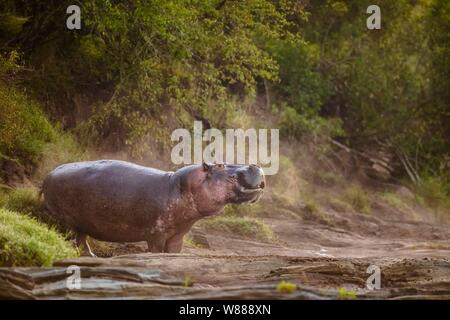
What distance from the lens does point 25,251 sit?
10219 millimetres

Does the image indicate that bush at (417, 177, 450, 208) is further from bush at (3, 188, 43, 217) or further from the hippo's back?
the hippo's back

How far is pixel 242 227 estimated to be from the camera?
1748cm

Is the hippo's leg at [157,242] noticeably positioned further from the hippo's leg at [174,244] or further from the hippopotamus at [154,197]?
the hippo's leg at [174,244]

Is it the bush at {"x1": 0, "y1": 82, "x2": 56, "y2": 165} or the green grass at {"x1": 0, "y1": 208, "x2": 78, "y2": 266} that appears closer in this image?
the green grass at {"x1": 0, "y1": 208, "x2": 78, "y2": 266}

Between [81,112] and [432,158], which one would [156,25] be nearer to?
[81,112]

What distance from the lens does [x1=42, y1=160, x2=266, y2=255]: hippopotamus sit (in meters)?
Answer: 12.1

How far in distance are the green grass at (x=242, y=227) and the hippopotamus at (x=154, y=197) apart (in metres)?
4.95

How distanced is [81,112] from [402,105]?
11.1 m

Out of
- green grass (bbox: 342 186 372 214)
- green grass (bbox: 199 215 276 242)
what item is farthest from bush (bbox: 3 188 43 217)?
green grass (bbox: 342 186 372 214)

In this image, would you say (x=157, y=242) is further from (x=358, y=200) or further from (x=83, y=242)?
(x=358, y=200)

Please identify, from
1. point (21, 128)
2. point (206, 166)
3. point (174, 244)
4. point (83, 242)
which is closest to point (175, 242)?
point (174, 244)

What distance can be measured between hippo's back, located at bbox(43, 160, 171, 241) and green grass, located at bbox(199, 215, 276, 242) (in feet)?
16.2

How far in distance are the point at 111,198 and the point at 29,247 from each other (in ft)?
7.13
